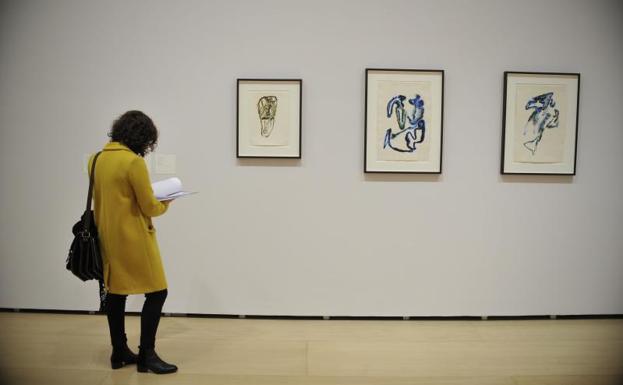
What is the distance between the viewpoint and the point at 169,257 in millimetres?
2846

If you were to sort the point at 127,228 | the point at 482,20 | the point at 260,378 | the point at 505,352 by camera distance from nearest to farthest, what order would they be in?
the point at 127,228 < the point at 260,378 < the point at 505,352 < the point at 482,20

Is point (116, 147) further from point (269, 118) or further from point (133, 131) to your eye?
point (269, 118)

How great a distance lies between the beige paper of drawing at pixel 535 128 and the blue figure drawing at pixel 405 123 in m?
0.66

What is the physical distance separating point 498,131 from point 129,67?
260cm

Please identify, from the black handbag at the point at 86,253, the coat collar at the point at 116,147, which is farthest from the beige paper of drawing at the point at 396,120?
the black handbag at the point at 86,253

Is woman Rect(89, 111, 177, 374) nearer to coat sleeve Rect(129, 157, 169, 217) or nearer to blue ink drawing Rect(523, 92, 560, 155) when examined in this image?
coat sleeve Rect(129, 157, 169, 217)

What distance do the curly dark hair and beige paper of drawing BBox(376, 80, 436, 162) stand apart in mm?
1499

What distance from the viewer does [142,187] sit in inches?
74.2

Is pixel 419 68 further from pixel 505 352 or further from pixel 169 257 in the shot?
pixel 169 257

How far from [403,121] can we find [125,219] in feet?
6.08

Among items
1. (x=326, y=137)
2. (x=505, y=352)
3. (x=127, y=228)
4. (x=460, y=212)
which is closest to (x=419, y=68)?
(x=326, y=137)

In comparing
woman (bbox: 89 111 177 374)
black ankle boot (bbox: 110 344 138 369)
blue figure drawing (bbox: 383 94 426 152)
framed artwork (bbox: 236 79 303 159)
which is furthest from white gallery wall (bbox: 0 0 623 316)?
woman (bbox: 89 111 177 374)

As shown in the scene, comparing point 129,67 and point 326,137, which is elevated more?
point 129,67

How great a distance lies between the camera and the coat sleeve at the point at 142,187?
6.17ft
